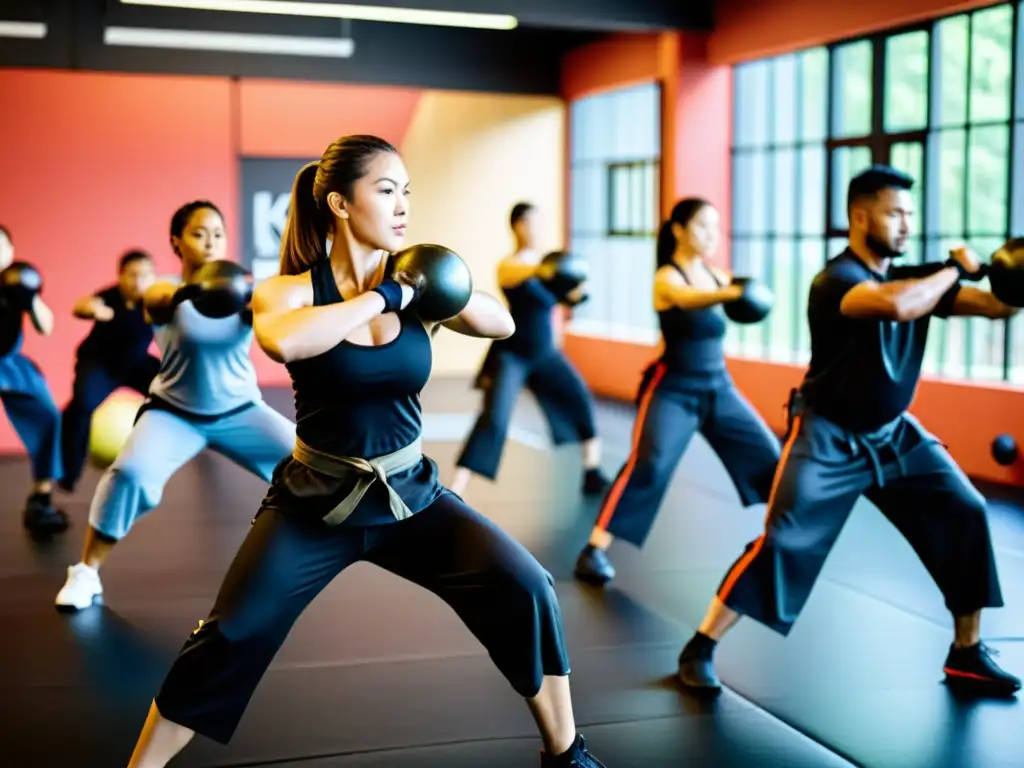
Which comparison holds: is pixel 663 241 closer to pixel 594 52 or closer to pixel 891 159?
pixel 891 159

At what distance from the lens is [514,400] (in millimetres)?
5633

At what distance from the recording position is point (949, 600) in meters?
3.23

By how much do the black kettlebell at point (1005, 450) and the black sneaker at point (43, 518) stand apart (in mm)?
4184

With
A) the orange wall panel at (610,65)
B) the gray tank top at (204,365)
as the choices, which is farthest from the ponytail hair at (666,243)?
the orange wall panel at (610,65)

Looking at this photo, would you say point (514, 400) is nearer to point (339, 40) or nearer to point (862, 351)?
point (862, 351)

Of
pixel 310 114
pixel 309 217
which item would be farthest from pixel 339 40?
pixel 309 217

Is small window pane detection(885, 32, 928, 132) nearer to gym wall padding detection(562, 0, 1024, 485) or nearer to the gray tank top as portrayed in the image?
gym wall padding detection(562, 0, 1024, 485)

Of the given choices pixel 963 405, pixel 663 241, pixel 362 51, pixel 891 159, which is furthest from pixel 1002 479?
pixel 362 51

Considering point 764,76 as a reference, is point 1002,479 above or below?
below

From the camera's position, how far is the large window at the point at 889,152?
22.1 ft

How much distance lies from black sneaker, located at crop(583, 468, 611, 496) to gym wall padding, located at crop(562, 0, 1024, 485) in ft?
6.20

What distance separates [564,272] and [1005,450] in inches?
91.2

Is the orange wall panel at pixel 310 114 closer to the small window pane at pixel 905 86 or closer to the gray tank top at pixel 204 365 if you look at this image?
the small window pane at pixel 905 86

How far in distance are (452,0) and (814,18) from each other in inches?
85.7
